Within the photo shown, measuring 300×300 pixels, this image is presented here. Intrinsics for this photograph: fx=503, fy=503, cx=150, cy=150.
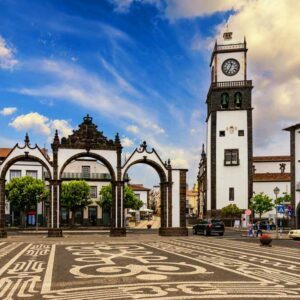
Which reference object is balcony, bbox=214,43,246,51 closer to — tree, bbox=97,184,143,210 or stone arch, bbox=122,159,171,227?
tree, bbox=97,184,143,210

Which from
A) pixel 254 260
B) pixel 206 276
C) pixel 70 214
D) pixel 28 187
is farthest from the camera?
pixel 70 214

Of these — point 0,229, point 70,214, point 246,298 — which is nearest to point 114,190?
point 0,229

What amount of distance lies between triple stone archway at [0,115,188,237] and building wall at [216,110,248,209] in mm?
26087

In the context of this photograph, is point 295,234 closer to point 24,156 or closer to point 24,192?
point 24,156

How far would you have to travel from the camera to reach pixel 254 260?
63.4 feet

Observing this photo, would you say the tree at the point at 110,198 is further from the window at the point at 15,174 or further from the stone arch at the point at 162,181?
the stone arch at the point at 162,181

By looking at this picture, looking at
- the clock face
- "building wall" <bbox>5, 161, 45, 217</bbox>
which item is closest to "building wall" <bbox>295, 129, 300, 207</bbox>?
the clock face

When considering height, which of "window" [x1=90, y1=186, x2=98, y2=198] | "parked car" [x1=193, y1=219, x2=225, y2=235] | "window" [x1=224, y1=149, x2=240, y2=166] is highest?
"window" [x1=224, y1=149, x2=240, y2=166]

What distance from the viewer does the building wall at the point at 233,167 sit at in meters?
68.2

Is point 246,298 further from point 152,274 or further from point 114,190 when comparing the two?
point 114,190

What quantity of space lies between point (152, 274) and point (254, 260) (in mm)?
6430

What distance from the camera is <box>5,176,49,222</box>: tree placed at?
6397 centimetres

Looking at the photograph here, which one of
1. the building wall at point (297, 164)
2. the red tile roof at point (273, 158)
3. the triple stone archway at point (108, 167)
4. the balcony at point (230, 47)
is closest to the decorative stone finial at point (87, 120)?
the triple stone archway at point (108, 167)

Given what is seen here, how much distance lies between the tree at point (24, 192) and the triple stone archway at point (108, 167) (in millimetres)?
22888
